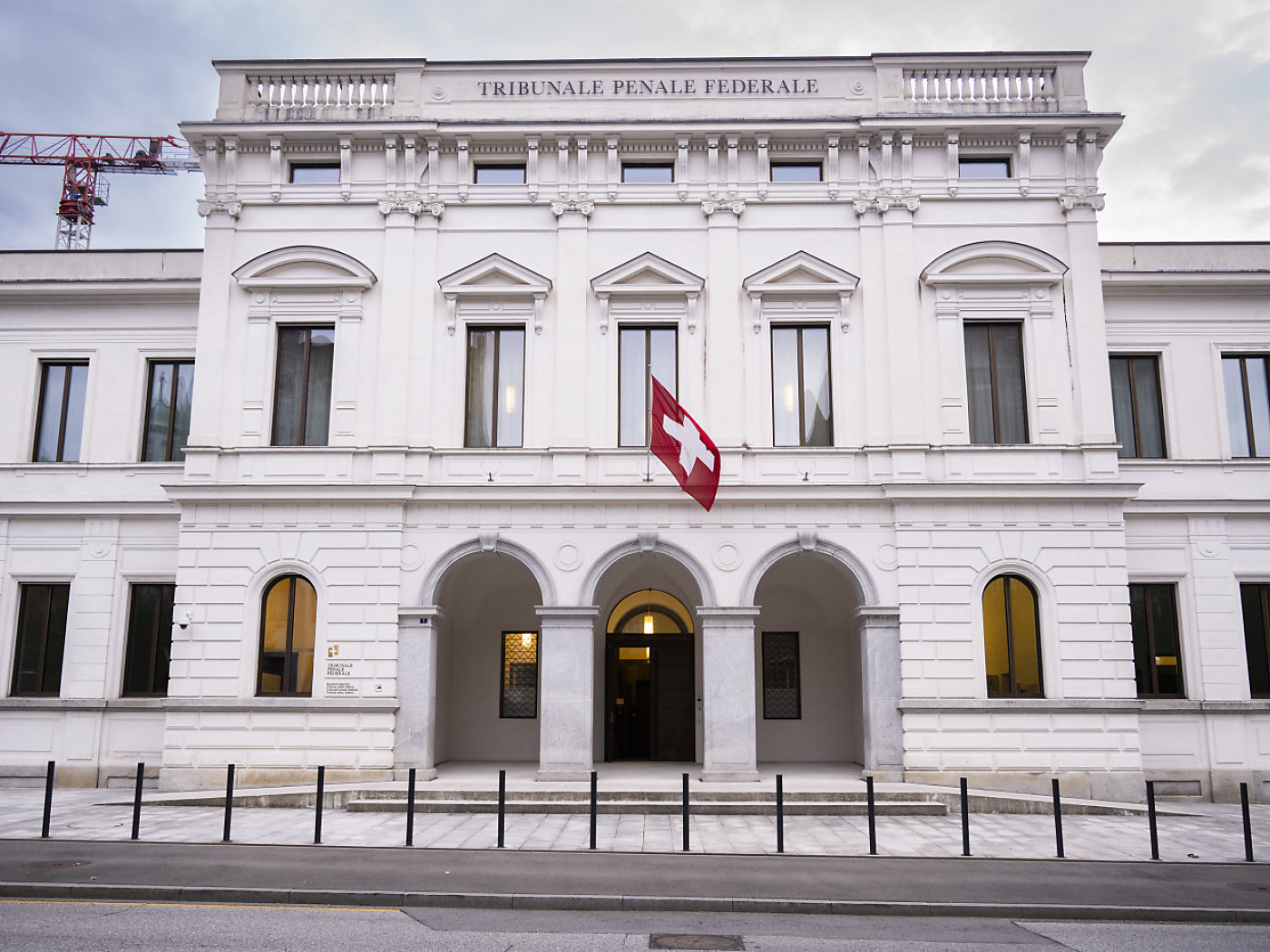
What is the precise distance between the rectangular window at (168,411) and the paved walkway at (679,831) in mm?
7657

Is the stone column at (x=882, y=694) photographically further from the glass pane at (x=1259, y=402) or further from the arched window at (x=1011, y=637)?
the glass pane at (x=1259, y=402)

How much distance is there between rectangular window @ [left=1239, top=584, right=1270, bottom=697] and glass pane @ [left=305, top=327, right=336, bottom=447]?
19.0 meters

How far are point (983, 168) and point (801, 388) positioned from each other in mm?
6074

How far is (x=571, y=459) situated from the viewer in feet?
64.5

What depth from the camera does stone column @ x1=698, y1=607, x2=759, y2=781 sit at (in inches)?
731

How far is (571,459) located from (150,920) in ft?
37.3

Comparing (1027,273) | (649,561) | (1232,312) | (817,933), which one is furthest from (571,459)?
(1232,312)

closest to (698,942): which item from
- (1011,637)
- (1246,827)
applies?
(1246,827)

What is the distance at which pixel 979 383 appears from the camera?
20.1 m

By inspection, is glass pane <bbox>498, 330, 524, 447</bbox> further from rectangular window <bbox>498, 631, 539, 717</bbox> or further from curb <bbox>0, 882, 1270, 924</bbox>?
curb <bbox>0, 882, 1270, 924</bbox>

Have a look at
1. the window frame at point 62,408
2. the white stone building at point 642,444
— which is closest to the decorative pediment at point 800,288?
the white stone building at point 642,444

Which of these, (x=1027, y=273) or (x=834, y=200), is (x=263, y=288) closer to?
(x=834, y=200)

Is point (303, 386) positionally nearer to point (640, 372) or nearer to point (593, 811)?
point (640, 372)

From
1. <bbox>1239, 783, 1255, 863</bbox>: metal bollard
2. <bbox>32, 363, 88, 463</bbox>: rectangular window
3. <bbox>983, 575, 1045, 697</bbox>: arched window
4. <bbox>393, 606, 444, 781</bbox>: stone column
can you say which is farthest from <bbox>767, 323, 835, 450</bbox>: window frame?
<bbox>32, 363, 88, 463</bbox>: rectangular window
